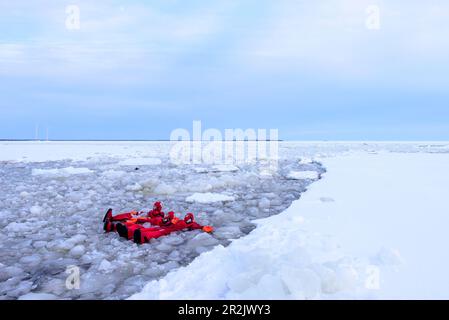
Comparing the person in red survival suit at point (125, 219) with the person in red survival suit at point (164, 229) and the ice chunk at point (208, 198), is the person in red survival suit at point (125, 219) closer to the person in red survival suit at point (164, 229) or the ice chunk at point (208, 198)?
the person in red survival suit at point (164, 229)

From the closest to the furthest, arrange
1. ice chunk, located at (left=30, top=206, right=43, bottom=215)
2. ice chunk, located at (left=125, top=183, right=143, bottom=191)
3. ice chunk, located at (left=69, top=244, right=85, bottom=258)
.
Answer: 1. ice chunk, located at (left=69, top=244, right=85, bottom=258)
2. ice chunk, located at (left=30, top=206, right=43, bottom=215)
3. ice chunk, located at (left=125, top=183, right=143, bottom=191)

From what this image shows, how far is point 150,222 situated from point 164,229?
1.49 ft

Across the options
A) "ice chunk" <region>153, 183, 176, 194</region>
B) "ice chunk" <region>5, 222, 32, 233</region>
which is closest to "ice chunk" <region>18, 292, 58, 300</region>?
"ice chunk" <region>5, 222, 32, 233</region>

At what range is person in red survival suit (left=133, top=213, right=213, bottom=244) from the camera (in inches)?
149

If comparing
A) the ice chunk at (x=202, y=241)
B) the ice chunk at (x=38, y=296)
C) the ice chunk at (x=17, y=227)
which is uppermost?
the ice chunk at (x=17, y=227)

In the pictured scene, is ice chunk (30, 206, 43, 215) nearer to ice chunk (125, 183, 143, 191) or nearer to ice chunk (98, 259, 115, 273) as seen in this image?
ice chunk (125, 183, 143, 191)

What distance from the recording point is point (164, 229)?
4.09 metres

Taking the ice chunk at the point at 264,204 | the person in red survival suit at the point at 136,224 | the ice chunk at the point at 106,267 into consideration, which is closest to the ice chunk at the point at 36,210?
the person in red survival suit at the point at 136,224

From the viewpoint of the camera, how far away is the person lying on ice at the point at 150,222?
152 inches

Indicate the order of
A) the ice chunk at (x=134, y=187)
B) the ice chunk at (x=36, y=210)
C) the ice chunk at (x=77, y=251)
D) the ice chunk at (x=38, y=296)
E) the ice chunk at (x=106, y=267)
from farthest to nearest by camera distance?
the ice chunk at (x=134, y=187) < the ice chunk at (x=36, y=210) < the ice chunk at (x=77, y=251) < the ice chunk at (x=106, y=267) < the ice chunk at (x=38, y=296)

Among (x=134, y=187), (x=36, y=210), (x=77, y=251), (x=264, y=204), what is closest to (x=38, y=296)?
(x=77, y=251)

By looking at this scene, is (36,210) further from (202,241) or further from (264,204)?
(264,204)

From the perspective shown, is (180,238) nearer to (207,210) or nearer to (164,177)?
(207,210)
